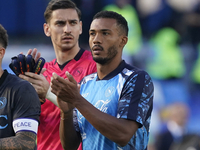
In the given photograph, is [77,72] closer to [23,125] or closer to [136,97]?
[136,97]

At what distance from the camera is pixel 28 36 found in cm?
751

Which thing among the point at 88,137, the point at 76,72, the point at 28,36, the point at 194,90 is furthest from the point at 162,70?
the point at 88,137

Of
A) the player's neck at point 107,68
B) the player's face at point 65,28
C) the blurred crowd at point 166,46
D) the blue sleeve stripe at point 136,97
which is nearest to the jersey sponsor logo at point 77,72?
the player's face at point 65,28

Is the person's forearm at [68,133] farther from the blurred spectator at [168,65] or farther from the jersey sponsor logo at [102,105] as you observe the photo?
the blurred spectator at [168,65]

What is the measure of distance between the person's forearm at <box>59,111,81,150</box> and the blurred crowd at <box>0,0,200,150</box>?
409 cm

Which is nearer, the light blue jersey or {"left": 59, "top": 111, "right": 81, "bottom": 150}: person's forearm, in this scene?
the light blue jersey

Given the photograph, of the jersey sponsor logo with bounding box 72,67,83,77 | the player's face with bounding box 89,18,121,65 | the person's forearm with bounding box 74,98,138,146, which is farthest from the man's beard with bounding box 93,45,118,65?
the jersey sponsor logo with bounding box 72,67,83,77

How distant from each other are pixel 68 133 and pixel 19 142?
0.72 metres

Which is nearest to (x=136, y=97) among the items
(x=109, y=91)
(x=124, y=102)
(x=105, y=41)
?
(x=124, y=102)

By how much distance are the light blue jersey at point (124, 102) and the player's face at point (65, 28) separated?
977 millimetres

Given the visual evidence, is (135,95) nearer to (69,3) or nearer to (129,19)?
(69,3)

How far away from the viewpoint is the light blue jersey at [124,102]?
2.77 m

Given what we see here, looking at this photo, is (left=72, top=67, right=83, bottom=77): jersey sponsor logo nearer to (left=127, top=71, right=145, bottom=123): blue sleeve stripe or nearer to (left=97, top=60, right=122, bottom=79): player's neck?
(left=97, top=60, right=122, bottom=79): player's neck

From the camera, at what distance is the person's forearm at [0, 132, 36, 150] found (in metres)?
2.36
